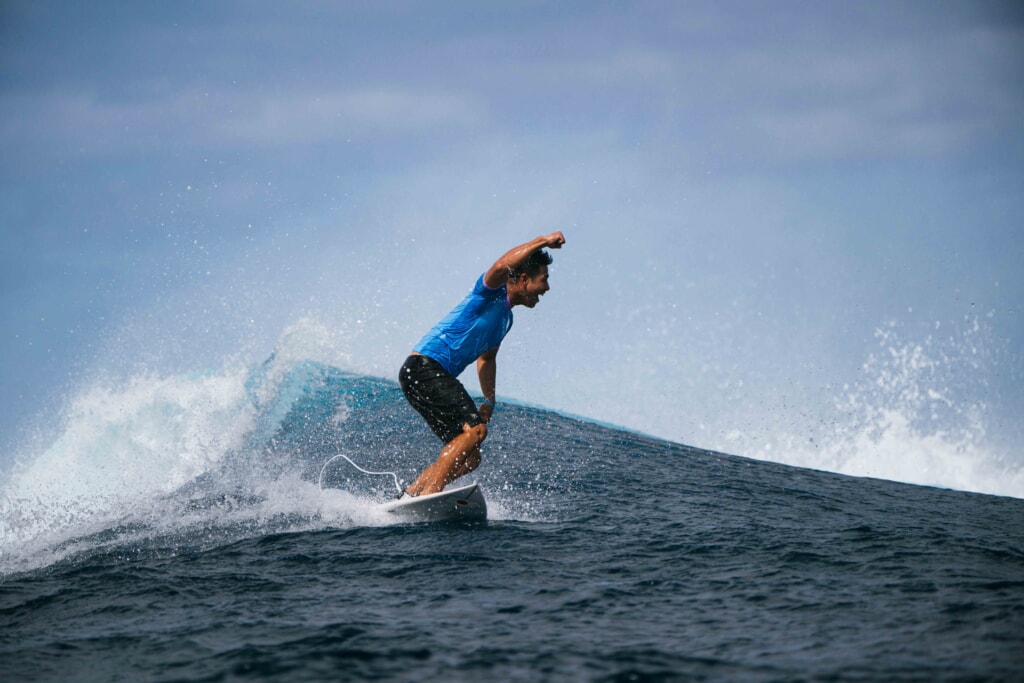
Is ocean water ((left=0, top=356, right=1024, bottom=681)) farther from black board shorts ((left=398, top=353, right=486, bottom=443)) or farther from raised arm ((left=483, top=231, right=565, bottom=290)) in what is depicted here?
raised arm ((left=483, top=231, right=565, bottom=290))

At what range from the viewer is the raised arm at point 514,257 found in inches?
224

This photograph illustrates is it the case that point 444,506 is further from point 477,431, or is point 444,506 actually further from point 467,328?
point 467,328

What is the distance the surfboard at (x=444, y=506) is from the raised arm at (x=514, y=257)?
5.64 feet

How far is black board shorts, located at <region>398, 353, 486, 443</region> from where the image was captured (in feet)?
20.4

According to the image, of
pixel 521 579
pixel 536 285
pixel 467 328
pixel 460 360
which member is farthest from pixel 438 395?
pixel 521 579

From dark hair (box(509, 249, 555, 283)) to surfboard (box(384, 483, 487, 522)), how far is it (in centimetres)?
181

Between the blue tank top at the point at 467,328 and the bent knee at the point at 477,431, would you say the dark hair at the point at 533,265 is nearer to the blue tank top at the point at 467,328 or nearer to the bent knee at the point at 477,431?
the blue tank top at the point at 467,328

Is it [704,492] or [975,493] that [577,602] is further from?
[975,493]

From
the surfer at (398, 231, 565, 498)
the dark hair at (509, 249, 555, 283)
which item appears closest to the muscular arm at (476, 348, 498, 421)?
the surfer at (398, 231, 565, 498)

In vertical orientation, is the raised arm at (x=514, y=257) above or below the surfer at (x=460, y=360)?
above

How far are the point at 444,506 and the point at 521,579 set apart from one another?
153 centimetres

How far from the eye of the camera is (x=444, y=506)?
19.6ft

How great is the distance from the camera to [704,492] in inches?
295

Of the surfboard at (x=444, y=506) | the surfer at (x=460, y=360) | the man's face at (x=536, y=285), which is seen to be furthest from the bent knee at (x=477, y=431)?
the man's face at (x=536, y=285)
